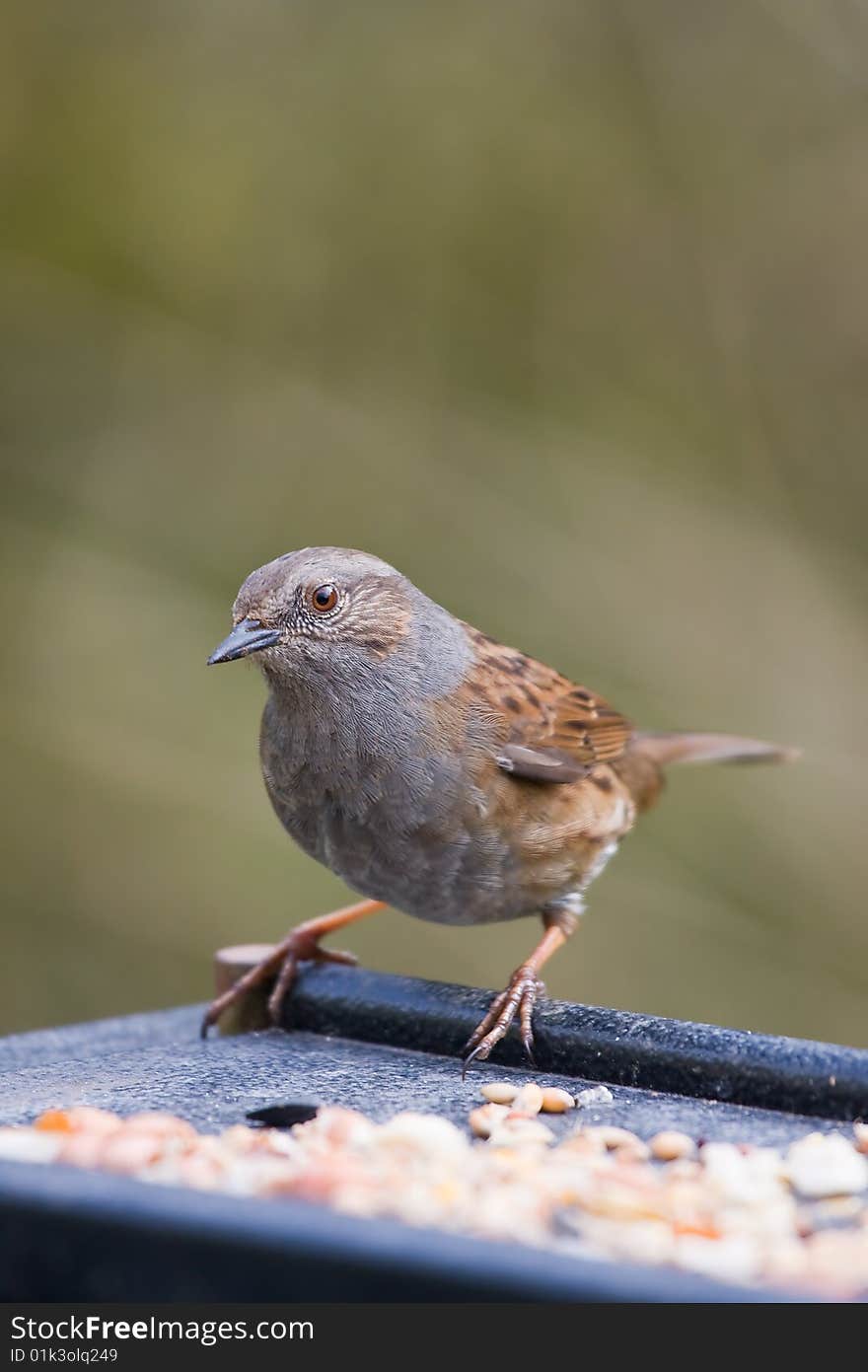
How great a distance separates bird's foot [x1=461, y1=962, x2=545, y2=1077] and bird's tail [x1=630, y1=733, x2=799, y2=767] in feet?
6.15

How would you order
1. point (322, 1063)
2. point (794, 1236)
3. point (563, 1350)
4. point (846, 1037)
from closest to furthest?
point (563, 1350)
point (794, 1236)
point (322, 1063)
point (846, 1037)

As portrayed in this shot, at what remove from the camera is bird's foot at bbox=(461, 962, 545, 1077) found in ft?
12.0

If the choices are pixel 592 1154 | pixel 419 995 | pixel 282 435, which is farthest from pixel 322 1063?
pixel 282 435

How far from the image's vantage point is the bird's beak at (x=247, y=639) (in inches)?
159

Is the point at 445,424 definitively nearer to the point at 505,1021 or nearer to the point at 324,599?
the point at 324,599

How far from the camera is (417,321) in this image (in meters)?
7.84

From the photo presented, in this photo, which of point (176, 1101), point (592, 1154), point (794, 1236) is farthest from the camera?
point (176, 1101)

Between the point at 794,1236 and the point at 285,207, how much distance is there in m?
6.13

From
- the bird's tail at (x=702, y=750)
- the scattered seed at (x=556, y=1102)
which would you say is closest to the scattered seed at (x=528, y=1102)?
the scattered seed at (x=556, y=1102)

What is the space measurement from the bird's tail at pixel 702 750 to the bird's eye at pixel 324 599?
1572 mm

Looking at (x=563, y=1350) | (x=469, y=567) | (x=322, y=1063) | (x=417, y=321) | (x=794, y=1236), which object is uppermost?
(x=417, y=321)

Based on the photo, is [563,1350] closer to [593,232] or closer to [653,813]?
[653,813]

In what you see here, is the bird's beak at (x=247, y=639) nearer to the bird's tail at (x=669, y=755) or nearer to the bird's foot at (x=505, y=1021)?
the bird's foot at (x=505, y=1021)

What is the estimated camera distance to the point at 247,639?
4113 mm
